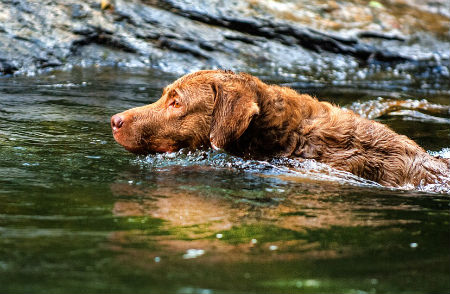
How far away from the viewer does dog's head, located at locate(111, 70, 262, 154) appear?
6.86 meters

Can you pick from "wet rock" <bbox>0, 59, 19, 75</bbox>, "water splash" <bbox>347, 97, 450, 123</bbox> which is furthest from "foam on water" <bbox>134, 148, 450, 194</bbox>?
"wet rock" <bbox>0, 59, 19, 75</bbox>

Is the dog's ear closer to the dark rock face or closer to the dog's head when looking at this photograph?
the dog's head

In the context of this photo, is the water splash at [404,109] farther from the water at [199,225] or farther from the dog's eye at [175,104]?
the dog's eye at [175,104]

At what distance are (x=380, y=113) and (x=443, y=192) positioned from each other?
4.50 m

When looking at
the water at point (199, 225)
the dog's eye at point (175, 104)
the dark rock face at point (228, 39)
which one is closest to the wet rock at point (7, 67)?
the dark rock face at point (228, 39)

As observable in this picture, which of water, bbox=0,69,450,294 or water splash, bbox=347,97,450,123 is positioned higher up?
water, bbox=0,69,450,294

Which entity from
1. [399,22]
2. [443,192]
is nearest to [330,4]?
[399,22]

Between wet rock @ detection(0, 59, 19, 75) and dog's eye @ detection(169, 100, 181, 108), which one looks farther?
wet rock @ detection(0, 59, 19, 75)

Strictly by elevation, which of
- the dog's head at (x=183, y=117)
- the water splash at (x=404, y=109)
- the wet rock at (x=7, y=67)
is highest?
the dog's head at (x=183, y=117)

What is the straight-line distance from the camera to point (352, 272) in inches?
151

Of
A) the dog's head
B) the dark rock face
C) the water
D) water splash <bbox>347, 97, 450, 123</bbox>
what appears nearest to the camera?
the water

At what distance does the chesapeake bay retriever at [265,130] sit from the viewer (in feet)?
21.7

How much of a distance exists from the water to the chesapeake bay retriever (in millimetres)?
177

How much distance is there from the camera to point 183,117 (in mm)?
6988
